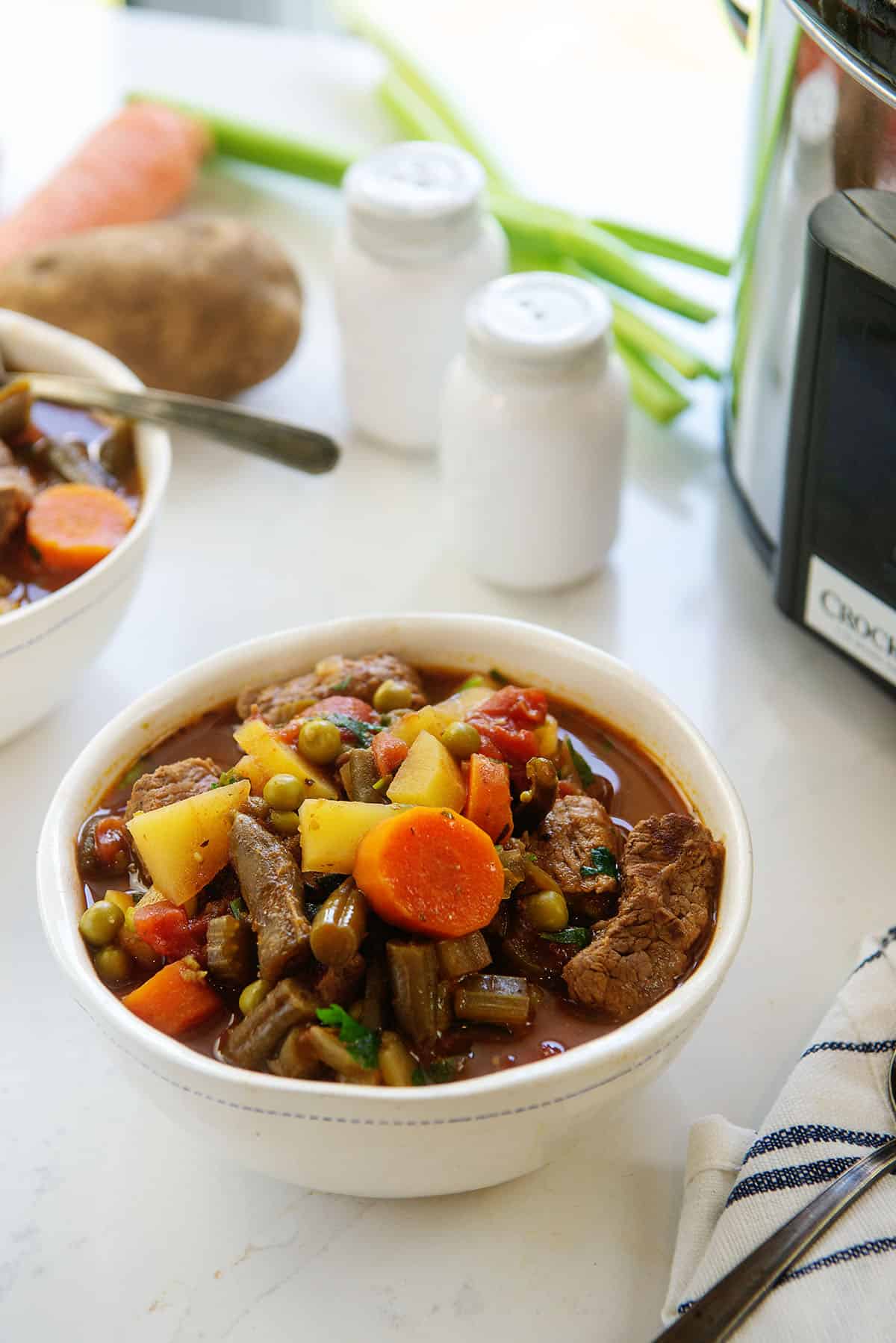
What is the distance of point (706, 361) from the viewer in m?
2.03

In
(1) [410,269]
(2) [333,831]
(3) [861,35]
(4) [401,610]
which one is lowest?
(4) [401,610]

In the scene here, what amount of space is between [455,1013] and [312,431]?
92cm

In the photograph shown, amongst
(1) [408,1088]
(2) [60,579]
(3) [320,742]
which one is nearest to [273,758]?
(3) [320,742]

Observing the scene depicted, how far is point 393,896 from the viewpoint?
1058 millimetres

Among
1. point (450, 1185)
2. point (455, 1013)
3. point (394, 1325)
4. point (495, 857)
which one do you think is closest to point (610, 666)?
point (495, 857)

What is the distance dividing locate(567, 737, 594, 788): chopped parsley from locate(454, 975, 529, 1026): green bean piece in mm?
270

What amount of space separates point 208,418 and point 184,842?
776mm

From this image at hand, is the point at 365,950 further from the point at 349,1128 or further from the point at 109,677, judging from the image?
the point at 109,677

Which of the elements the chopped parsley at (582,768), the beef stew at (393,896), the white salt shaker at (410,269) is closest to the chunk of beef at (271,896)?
the beef stew at (393,896)

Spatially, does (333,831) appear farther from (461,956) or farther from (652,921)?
(652,921)

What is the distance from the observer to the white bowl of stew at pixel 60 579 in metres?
1.41

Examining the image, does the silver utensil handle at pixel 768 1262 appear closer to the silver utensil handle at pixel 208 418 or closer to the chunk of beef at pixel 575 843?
the chunk of beef at pixel 575 843

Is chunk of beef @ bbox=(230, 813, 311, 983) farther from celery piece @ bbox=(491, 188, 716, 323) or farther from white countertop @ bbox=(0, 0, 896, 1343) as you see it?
celery piece @ bbox=(491, 188, 716, 323)

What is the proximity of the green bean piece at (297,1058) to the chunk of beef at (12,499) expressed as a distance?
0.80 m
